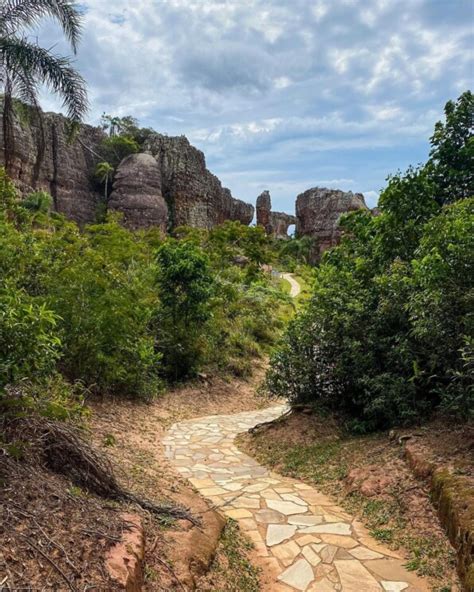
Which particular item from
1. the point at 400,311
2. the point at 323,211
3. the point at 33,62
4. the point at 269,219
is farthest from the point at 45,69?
the point at 269,219

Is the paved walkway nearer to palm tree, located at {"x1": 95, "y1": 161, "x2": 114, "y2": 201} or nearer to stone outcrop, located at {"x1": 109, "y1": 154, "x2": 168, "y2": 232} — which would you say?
stone outcrop, located at {"x1": 109, "y1": 154, "x2": 168, "y2": 232}

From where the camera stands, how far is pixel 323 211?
108ft

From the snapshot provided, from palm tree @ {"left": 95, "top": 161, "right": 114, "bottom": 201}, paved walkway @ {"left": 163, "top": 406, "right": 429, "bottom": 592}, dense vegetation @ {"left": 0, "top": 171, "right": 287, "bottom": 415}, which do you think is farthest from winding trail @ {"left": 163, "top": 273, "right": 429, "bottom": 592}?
palm tree @ {"left": 95, "top": 161, "right": 114, "bottom": 201}

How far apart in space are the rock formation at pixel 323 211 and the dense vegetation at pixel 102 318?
69.0 feet

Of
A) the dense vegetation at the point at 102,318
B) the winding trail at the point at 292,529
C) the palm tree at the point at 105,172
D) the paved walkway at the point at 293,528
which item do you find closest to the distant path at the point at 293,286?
the dense vegetation at the point at 102,318

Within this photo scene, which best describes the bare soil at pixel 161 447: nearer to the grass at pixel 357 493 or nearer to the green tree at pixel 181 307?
the green tree at pixel 181 307

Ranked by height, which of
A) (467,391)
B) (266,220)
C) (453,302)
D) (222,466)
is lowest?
(222,466)

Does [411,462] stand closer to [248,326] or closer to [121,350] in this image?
[121,350]

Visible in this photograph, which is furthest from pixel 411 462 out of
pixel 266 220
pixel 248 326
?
pixel 266 220

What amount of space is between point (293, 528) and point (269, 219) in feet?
136

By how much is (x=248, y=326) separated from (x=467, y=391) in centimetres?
951

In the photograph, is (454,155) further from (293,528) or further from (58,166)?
(58,166)

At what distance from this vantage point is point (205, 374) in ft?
33.1

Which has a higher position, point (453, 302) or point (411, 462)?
point (453, 302)
